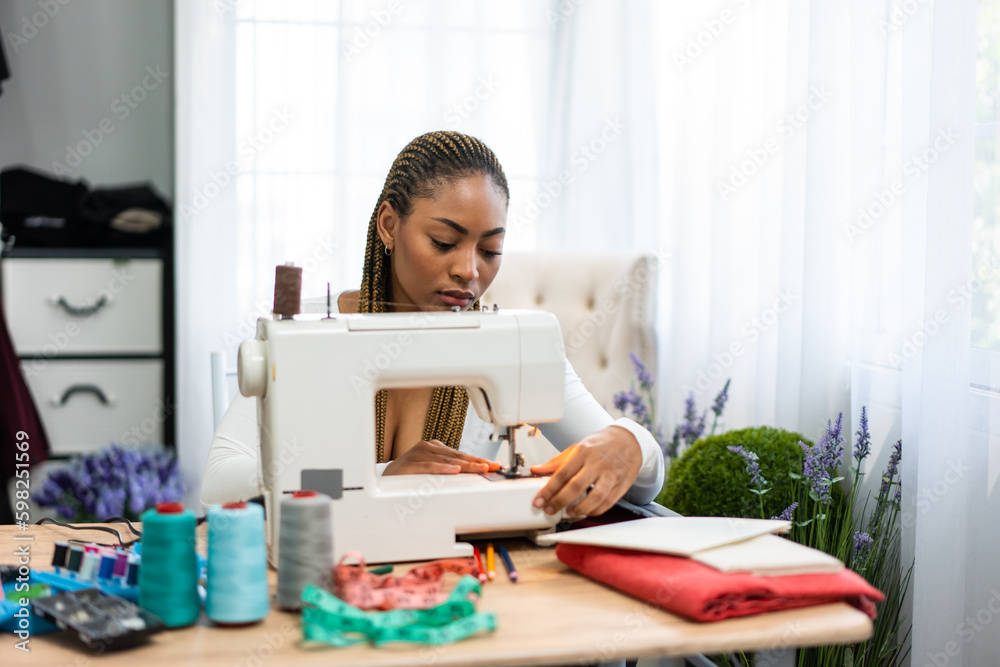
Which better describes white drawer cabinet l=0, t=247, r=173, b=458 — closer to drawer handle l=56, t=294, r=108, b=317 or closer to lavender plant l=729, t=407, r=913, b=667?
drawer handle l=56, t=294, r=108, b=317

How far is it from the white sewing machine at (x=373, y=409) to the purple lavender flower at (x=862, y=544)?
0.73 metres

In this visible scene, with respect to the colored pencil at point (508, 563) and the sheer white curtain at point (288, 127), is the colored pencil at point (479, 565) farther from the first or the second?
the sheer white curtain at point (288, 127)

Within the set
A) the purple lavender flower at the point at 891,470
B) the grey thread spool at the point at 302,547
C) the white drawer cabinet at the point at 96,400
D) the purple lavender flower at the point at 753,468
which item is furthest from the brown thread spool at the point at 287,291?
the white drawer cabinet at the point at 96,400

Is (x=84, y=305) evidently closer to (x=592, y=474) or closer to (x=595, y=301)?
(x=595, y=301)

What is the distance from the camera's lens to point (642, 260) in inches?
95.9

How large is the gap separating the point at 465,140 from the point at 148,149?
7.48ft

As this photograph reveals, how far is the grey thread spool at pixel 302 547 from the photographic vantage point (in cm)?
88

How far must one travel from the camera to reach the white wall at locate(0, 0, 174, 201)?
3.29 metres

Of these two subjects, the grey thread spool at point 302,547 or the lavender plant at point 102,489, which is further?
the lavender plant at point 102,489

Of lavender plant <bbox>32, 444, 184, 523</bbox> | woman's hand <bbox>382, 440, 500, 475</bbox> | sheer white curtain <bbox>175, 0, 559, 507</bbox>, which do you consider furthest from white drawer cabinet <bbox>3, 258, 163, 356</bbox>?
woman's hand <bbox>382, 440, 500, 475</bbox>

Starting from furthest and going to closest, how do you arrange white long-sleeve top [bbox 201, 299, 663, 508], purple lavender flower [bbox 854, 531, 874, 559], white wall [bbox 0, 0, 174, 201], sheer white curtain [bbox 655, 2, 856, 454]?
white wall [bbox 0, 0, 174, 201], sheer white curtain [bbox 655, 2, 856, 454], purple lavender flower [bbox 854, 531, 874, 559], white long-sleeve top [bbox 201, 299, 663, 508]

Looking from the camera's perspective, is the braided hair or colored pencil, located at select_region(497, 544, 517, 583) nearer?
colored pencil, located at select_region(497, 544, 517, 583)

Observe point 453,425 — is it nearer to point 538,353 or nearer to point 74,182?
point 538,353

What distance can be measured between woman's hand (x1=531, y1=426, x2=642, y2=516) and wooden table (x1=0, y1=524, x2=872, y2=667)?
0.20 meters
